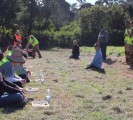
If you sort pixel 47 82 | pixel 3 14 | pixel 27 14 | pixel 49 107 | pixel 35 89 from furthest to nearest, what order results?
pixel 27 14 → pixel 3 14 → pixel 47 82 → pixel 35 89 → pixel 49 107

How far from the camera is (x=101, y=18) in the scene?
130 feet

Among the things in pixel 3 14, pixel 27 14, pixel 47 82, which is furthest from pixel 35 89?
pixel 27 14

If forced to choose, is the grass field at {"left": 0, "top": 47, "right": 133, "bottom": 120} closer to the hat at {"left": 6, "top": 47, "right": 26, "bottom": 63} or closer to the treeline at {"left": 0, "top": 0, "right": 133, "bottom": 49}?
the hat at {"left": 6, "top": 47, "right": 26, "bottom": 63}

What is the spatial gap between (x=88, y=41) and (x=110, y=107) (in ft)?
101

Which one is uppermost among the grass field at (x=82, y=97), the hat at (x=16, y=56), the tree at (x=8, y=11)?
the tree at (x=8, y=11)

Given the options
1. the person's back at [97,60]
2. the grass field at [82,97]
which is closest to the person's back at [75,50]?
the person's back at [97,60]

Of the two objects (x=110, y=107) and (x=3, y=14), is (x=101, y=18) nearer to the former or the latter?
(x=3, y=14)

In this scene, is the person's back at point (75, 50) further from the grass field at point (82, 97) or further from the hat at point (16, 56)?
the hat at point (16, 56)

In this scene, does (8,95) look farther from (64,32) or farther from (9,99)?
(64,32)

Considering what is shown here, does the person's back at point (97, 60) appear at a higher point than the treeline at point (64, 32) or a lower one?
lower

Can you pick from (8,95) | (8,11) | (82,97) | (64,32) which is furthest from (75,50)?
(64,32)

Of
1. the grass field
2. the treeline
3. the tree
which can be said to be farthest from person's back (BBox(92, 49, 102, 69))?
the treeline

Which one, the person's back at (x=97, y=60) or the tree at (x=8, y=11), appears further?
the tree at (x=8, y=11)

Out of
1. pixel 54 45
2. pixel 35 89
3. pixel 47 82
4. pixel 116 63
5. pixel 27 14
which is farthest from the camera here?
pixel 27 14
